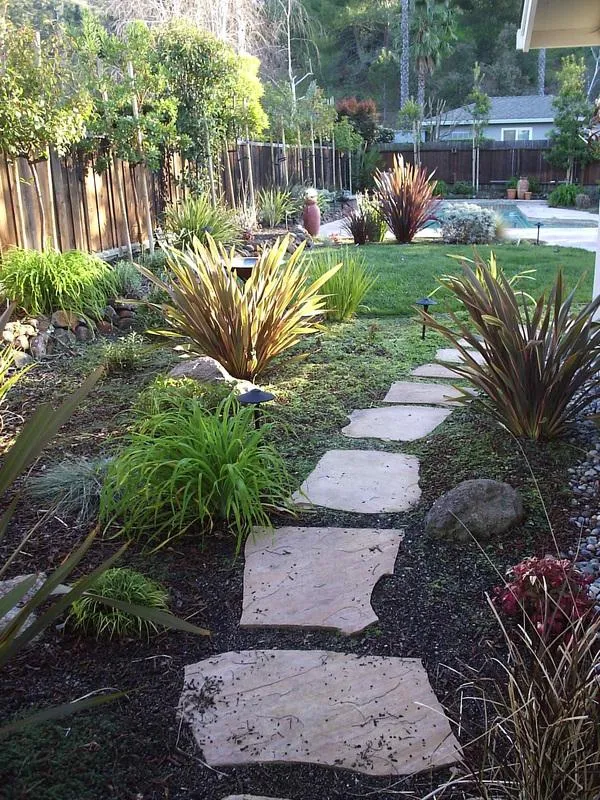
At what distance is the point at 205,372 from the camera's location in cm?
449

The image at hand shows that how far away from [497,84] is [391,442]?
4063cm

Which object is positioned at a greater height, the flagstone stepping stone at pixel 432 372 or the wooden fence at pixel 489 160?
the wooden fence at pixel 489 160

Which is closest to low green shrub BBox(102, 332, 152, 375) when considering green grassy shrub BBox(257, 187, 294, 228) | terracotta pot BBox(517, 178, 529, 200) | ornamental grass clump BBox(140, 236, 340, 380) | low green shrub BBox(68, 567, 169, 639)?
ornamental grass clump BBox(140, 236, 340, 380)

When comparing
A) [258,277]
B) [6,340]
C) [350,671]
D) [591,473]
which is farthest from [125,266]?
[350,671]

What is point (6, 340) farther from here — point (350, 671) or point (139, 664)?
point (350, 671)

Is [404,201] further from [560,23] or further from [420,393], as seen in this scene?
[420,393]

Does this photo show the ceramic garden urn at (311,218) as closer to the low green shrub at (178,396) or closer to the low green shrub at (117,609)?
the low green shrub at (178,396)

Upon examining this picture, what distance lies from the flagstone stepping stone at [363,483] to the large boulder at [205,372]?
0.93 metres

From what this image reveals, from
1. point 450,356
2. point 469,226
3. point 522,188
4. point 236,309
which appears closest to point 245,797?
point 236,309

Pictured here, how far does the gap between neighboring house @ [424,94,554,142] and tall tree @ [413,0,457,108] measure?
247 cm

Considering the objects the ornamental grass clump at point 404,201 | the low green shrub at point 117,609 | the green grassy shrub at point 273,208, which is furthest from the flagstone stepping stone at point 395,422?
the green grassy shrub at point 273,208

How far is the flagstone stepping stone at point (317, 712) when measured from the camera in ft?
6.01

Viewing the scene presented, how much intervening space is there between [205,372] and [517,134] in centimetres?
3343

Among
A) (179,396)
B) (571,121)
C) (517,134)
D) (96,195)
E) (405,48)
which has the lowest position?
(179,396)
